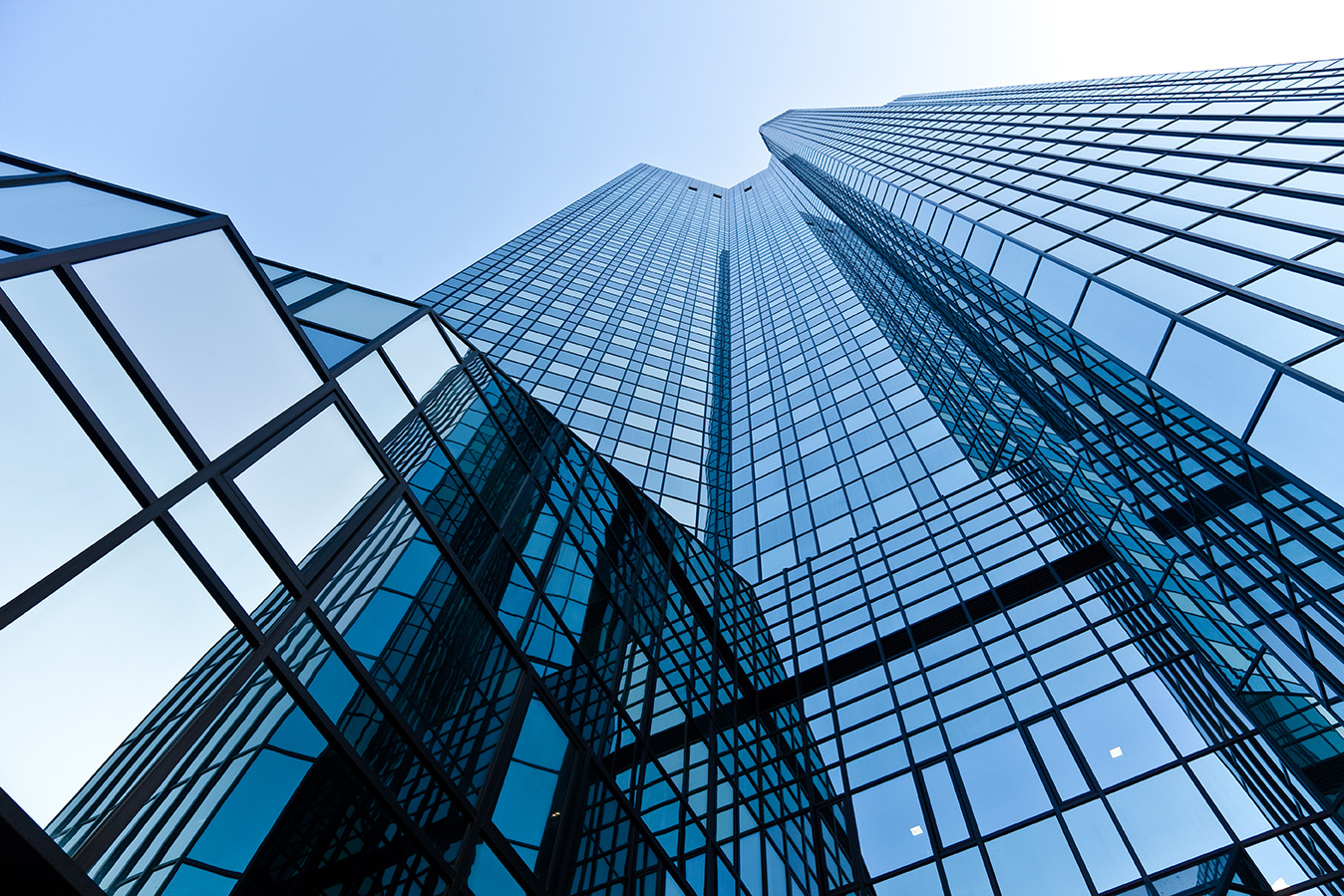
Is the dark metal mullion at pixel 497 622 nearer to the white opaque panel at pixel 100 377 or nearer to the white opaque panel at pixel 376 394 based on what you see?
the white opaque panel at pixel 376 394

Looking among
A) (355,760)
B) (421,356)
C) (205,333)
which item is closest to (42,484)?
(205,333)

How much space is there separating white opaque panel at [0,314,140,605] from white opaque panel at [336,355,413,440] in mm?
4420

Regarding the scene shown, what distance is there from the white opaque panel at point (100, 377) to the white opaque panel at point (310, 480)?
98 centimetres

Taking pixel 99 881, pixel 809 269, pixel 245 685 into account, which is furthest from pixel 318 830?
pixel 809 269

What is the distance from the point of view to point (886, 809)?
1719cm

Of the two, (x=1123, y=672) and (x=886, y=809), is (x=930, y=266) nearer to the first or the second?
(x=1123, y=672)

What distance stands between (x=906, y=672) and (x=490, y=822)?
1381 cm

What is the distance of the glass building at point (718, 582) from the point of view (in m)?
6.55

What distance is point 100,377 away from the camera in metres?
6.92

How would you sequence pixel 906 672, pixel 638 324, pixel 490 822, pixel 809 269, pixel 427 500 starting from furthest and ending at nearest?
pixel 809 269 → pixel 638 324 → pixel 906 672 → pixel 427 500 → pixel 490 822

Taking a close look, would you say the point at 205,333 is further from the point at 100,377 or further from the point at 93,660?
the point at 93,660

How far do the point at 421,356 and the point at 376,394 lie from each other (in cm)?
242

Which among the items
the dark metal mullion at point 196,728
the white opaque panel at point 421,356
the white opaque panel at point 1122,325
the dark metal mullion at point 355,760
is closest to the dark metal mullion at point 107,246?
the dark metal mullion at point 196,728

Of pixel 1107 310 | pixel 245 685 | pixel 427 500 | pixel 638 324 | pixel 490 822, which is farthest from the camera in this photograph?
pixel 638 324
